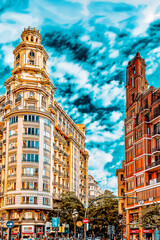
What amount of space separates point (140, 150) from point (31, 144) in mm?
26613

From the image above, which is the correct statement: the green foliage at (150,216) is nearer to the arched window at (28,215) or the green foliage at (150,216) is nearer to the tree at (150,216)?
the tree at (150,216)

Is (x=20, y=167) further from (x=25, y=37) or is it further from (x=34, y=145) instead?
(x=25, y=37)

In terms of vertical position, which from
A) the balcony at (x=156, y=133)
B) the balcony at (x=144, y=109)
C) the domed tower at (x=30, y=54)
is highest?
the domed tower at (x=30, y=54)

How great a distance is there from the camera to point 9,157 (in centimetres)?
8169

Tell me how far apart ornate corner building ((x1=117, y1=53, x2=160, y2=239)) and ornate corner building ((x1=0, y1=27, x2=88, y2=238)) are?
1909 cm

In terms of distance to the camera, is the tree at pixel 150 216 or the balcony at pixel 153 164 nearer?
the tree at pixel 150 216

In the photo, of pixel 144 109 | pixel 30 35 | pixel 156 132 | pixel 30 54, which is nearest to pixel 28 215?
pixel 144 109

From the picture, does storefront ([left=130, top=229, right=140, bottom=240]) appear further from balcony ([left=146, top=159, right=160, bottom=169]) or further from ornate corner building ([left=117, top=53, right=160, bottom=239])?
balcony ([left=146, top=159, right=160, bottom=169])

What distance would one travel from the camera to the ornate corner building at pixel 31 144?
7744 centimetres

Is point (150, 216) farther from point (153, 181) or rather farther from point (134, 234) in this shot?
point (134, 234)

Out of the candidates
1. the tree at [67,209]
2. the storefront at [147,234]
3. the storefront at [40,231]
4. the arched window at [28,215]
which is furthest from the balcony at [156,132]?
the storefront at [40,231]

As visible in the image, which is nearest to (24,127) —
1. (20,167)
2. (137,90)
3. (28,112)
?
(28,112)

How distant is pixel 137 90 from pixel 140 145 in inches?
499

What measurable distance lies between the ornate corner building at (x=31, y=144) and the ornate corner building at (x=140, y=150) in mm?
19092
